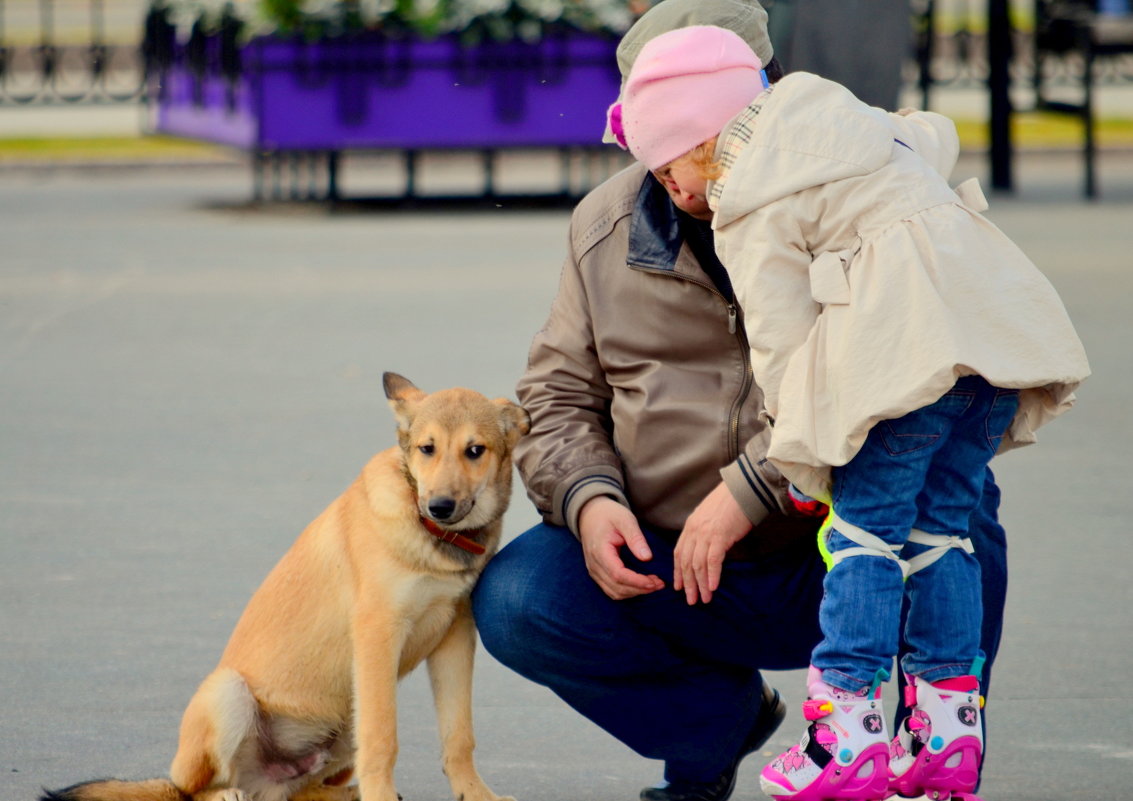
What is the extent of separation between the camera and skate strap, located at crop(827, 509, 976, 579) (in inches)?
110

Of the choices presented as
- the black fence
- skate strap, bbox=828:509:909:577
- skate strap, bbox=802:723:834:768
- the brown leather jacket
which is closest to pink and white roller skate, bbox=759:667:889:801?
skate strap, bbox=802:723:834:768

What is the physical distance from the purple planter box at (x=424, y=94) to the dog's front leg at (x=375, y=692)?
1035 centimetres

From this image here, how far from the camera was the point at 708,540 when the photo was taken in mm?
3080

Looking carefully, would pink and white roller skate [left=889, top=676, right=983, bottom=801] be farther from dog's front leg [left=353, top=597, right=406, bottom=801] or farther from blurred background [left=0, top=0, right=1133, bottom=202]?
blurred background [left=0, top=0, right=1133, bottom=202]

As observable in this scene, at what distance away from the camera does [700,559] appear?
309 centimetres

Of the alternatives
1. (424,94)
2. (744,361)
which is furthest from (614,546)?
(424,94)

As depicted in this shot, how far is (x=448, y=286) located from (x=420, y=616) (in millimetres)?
6743

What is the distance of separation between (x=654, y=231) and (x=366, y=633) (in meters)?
0.93

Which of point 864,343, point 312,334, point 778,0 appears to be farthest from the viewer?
point 312,334

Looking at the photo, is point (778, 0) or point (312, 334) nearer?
point (778, 0)

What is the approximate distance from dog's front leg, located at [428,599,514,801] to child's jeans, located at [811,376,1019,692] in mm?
840

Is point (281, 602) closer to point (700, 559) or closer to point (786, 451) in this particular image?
point (700, 559)

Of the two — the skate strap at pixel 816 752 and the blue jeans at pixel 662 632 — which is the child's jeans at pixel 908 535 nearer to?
the skate strap at pixel 816 752

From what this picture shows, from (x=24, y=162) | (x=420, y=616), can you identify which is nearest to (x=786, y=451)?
(x=420, y=616)
